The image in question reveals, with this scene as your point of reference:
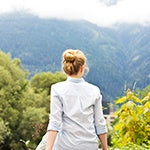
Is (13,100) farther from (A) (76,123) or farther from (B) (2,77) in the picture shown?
(A) (76,123)

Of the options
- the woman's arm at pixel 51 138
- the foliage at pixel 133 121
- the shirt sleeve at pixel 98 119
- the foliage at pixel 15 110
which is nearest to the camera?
the woman's arm at pixel 51 138

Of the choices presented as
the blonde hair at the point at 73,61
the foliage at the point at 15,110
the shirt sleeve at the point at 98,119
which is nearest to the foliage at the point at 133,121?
the shirt sleeve at the point at 98,119

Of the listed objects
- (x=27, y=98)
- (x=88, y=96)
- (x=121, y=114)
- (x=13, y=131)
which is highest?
(x=88, y=96)

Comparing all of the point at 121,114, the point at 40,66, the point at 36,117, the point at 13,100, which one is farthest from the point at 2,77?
the point at 40,66

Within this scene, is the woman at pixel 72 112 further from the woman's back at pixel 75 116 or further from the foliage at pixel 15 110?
the foliage at pixel 15 110

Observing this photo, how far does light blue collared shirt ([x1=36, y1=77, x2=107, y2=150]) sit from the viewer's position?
2621 mm

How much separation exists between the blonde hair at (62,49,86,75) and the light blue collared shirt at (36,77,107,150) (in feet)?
0.24

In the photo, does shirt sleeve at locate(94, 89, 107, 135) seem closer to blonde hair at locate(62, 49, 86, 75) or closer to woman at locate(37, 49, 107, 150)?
woman at locate(37, 49, 107, 150)

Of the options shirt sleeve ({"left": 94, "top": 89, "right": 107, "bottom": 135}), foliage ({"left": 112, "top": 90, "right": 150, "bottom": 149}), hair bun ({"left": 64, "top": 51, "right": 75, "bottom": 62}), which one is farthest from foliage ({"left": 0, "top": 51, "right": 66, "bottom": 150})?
hair bun ({"left": 64, "top": 51, "right": 75, "bottom": 62})

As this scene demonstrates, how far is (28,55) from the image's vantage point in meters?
200

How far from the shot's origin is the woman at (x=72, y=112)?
262cm

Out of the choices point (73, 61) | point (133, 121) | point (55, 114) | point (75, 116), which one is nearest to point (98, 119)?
point (75, 116)

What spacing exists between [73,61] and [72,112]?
1.15 ft

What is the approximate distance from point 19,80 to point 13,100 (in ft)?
10.9
